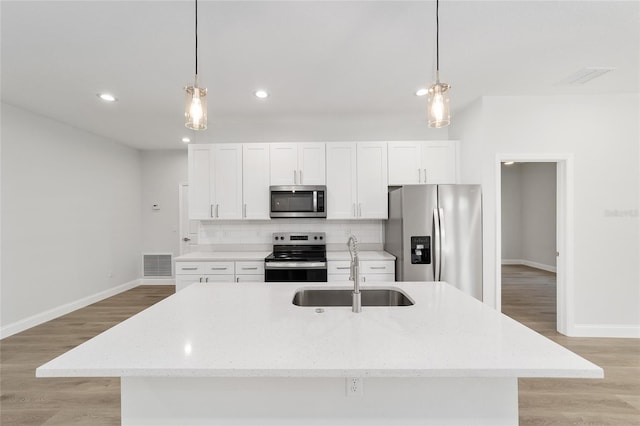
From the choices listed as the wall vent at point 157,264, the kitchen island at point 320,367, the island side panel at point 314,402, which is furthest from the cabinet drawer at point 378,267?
the wall vent at point 157,264

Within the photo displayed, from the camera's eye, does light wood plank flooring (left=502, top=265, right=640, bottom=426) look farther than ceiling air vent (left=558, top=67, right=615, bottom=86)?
No

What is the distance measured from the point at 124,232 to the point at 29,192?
1.76m

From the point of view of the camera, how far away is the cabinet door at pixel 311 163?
395 centimetres

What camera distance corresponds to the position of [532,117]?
132 inches

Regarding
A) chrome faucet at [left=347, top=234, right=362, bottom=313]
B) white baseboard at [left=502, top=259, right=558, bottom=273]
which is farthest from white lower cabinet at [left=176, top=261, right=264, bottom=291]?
white baseboard at [left=502, top=259, right=558, bottom=273]

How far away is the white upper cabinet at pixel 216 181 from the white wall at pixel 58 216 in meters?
1.94

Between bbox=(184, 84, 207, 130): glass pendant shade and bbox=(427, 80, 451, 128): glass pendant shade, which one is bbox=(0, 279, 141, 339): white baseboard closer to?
bbox=(184, 84, 207, 130): glass pendant shade

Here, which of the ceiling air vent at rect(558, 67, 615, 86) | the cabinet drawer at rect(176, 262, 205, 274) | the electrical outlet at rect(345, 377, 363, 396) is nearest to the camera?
the electrical outlet at rect(345, 377, 363, 396)

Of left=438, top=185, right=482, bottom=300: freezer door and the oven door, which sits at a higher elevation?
left=438, top=185, right=482, bottom=300: freezer door

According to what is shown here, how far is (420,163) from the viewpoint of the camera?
3.92 meters

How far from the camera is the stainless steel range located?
3504 mm

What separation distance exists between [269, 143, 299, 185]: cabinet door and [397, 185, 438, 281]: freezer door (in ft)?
4.96

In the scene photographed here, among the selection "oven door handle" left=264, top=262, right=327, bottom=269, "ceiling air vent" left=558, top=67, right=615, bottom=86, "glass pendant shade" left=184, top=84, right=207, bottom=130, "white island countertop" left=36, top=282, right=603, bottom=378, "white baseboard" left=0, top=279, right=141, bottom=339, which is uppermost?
"ceiling air vent" left=558, top=67, right=615, bottom=86

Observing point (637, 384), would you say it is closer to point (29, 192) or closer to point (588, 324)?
point (588, 324)
